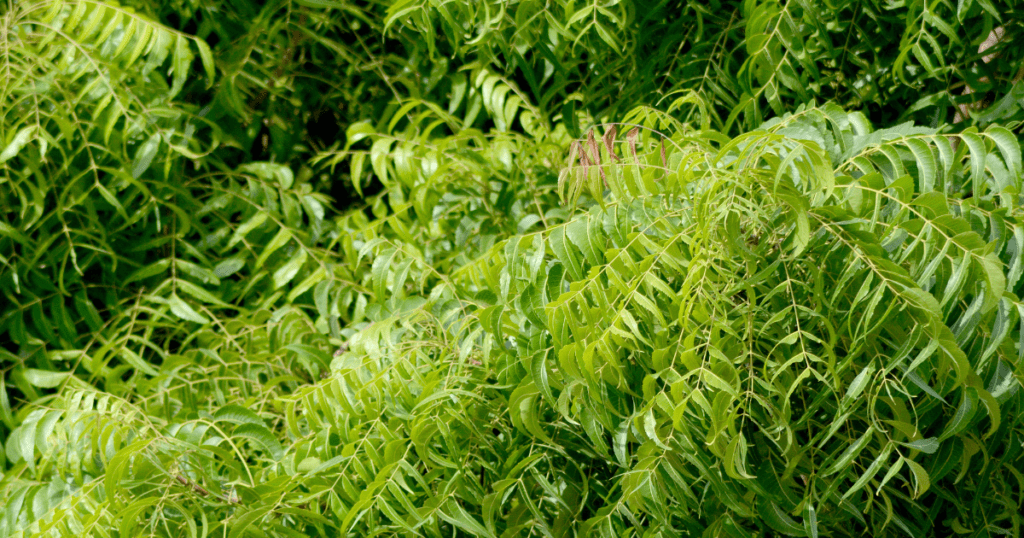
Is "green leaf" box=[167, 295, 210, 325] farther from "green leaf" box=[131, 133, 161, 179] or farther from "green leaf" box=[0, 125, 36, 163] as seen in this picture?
"green leaf" box=[0, 125, 36, 163]

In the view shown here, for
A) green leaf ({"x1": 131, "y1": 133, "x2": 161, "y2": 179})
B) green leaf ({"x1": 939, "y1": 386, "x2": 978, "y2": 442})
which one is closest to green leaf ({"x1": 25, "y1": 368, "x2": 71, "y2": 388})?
green leaf ({"x1": 131, "y1": 133, "x2": 161, "y2": 179})

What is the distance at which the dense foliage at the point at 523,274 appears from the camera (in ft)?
3.95

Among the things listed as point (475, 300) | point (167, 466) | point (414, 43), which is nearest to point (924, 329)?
point (475, 300)

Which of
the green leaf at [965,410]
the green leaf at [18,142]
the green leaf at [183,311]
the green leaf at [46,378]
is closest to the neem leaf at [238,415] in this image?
the green leaf at [183,311]

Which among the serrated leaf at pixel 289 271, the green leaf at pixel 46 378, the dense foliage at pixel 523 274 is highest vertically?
the dense foliage at pixel 523 274

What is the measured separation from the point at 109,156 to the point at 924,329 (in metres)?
1.76

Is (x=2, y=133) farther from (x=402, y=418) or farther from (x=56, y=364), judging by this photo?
(x=402, y=418)

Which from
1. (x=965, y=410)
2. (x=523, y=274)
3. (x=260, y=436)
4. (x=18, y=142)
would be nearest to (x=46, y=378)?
(x=18, y=142)

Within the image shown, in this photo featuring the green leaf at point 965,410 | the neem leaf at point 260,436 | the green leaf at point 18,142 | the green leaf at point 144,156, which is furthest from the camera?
the green leaf at point 144,156

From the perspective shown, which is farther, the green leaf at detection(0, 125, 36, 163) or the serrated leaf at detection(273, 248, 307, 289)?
the serrated leaf at detection(273, 248, 307, 289)

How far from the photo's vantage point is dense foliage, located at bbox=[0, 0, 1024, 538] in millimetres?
1204

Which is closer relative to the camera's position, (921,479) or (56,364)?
(921,479)

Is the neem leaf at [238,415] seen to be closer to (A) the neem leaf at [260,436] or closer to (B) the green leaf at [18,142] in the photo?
(A) the neem leaf at [260,436]

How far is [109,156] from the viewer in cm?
209
